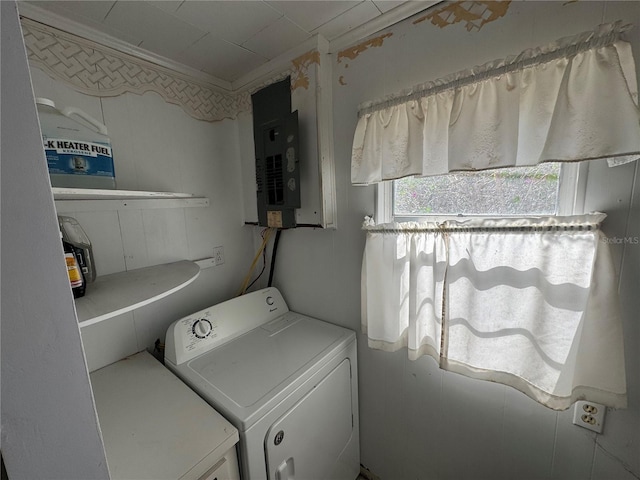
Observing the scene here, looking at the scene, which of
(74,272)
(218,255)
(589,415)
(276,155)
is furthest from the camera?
(218,255)

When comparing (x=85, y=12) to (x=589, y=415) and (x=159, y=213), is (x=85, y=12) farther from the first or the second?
(x=589, y=415)

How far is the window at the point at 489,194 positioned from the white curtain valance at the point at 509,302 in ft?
0.41

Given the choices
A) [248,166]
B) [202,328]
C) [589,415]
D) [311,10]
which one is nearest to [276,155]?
[248,166]

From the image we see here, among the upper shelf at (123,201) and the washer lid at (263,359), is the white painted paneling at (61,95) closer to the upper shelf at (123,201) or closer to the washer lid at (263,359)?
the upper shelf at (123,201)

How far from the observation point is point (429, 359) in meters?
1.27

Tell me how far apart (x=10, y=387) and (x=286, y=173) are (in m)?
1.28

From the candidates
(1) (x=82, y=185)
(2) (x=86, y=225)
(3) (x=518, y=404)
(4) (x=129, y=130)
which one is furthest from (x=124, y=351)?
(3) (x=518, y=404)

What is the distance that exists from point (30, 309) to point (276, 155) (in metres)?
1.31

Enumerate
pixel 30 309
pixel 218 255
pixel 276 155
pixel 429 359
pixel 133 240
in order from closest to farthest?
1. pixel 30 309
2. pixel 429 359
3. pixel 133 240
4. pixel 276 155
5. pixel 218 255

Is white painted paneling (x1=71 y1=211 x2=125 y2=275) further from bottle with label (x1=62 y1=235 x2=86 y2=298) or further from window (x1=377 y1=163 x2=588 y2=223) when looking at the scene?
window (x1=377 y1=163 x2=588 y2=223)

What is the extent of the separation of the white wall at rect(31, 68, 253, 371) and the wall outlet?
0.03 meters

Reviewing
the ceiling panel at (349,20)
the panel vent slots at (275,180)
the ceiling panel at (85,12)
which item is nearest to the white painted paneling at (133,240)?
the panel vent slots at (275,180)

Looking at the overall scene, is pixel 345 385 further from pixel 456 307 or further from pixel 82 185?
pixel 82 185

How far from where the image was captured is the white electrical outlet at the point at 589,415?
0.92 meters
